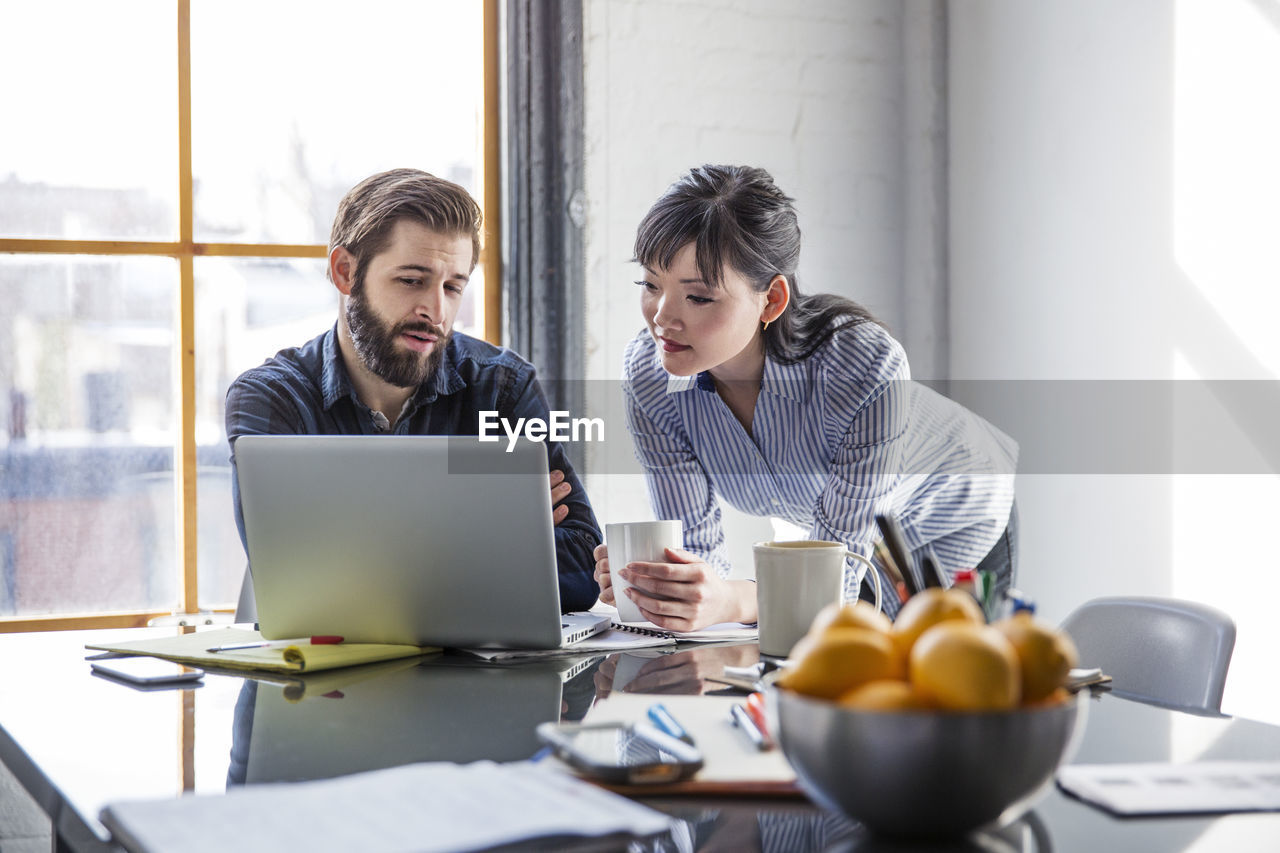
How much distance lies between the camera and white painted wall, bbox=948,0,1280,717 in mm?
2189

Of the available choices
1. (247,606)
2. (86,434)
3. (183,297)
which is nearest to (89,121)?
(183,297)

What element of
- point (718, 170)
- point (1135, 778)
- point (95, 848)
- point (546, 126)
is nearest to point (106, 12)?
point (546, 126)

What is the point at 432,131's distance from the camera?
281 centimetres

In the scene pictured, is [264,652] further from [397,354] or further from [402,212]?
[402,212]

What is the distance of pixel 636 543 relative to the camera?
4.21ft

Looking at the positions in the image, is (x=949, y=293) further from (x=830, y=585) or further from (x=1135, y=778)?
(x=1135, y=778)

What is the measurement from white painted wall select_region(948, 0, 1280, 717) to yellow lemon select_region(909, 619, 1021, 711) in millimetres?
1852

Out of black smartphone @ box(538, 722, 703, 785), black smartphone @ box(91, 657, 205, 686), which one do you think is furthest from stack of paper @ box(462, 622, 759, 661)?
black smartphone @ box(538, 722, 703, 785)

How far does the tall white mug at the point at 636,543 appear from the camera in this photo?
1.28m

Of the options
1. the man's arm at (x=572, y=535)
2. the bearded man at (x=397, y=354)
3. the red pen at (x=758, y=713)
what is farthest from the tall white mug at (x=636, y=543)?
the bearded man at (x=397, y=354)

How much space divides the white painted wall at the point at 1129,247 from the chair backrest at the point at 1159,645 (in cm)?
95

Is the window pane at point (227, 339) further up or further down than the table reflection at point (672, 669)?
further up

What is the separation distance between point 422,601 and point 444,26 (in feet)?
6.53

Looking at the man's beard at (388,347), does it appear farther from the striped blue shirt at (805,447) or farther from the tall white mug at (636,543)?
the tall white mug at (636,543)
